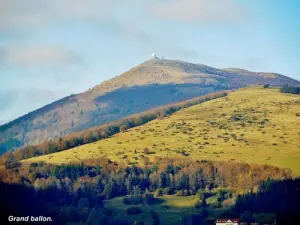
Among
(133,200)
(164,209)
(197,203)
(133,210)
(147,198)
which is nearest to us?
(133,210)

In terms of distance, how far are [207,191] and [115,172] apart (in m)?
31.6

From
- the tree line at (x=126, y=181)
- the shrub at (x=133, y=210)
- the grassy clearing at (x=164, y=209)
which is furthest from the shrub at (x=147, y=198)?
the shrub at (x=133, y=210)

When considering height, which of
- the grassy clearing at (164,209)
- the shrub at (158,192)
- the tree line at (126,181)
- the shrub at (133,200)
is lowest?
the grassy clearing at (164,209)

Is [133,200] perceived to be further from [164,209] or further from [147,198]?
[164,209]

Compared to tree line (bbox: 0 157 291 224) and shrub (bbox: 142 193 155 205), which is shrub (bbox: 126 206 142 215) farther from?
shrub (bbox: 142 193 155 205)

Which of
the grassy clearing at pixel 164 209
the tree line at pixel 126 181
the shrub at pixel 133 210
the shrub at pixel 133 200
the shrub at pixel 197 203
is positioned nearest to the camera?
the grassy clearing at pixel 164 209

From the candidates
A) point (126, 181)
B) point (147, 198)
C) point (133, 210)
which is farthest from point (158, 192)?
point (133, 210)

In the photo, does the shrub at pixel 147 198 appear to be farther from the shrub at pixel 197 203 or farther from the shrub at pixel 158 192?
the shrub at pixel 197 203

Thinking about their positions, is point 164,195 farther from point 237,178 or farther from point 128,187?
point 237,178

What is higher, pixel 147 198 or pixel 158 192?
pixel 158 192

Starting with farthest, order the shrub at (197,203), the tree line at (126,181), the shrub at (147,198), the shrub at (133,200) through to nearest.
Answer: the shrub at (133,200), the shrub at (147,198), the tree line at (126,181), the shrub at (197,203)

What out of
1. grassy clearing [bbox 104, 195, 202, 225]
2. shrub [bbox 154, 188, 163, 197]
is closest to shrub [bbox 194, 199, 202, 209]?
grassy clearing [bbox 104, 195, 202, 225]

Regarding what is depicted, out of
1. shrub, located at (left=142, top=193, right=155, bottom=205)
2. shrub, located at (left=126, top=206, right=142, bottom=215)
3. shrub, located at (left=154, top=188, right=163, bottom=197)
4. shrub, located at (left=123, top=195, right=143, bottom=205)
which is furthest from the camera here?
shrub, located at (left=154, top=188, right=163, bottom=197)

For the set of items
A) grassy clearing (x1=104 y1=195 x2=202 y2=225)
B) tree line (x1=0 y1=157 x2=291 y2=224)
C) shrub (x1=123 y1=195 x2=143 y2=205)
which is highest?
tree line (x1=0 y1=157 x2=291 y2=224)
